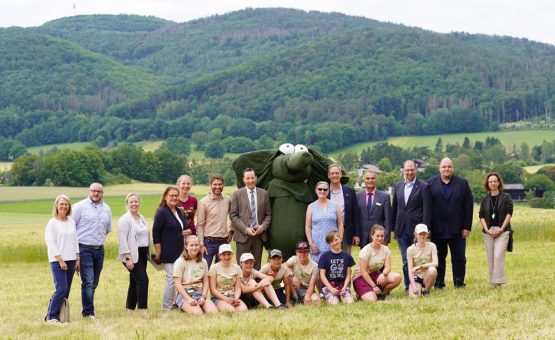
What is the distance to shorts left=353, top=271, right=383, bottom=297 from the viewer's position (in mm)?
12477

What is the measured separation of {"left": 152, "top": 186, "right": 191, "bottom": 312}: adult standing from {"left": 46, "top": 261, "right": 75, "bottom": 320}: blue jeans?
4.20 ft

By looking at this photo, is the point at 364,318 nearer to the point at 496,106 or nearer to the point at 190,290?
the point at 190,290

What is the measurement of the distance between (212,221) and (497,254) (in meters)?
3.90

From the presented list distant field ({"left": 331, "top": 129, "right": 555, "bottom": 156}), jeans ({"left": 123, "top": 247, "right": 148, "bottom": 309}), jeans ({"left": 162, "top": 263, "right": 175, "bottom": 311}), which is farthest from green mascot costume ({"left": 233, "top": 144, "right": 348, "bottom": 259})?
distant field ({"left": 331, "top": 129, "right": 555, "bottom": 156})

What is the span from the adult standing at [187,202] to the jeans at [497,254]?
13.2 feet

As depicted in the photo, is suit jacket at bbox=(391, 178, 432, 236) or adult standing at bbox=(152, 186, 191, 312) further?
suit jacket at bbox=(391, 178, 432, 236)

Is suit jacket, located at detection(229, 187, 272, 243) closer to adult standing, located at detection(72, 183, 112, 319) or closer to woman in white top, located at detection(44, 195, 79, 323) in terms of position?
adult standing, located at detection(72, 183, 112, 319)

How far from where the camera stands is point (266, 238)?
1310 centimetres

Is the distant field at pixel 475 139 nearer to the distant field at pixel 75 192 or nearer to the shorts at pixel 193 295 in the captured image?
the distant field at pixel 75 192

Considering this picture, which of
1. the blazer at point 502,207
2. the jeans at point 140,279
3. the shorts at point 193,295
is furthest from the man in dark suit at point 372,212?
the jeans at point 140,279

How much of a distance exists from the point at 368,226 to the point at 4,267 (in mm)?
14447

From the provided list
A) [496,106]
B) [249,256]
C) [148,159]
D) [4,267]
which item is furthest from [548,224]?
[496,106]

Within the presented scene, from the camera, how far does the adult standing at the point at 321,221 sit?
497 inches

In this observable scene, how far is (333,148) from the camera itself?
137m
